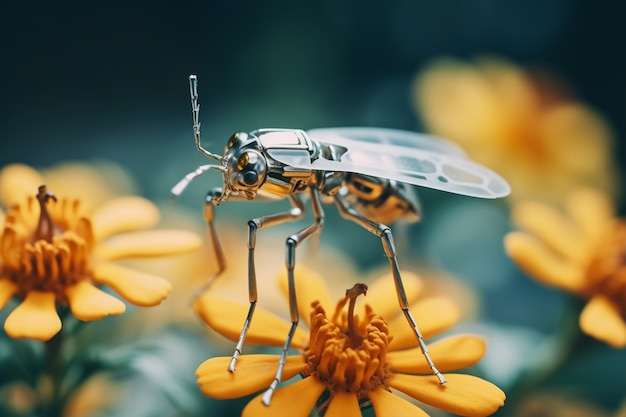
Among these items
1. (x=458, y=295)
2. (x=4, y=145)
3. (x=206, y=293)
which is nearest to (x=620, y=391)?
(x=458, y=295)

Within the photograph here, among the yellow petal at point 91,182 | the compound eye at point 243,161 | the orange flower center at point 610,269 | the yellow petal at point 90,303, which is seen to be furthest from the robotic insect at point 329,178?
the yellow petal at point 91,182

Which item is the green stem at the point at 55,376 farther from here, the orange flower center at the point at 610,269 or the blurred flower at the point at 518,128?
the blurred flower at the point at 518,128

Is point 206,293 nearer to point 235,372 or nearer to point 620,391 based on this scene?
point 235,372

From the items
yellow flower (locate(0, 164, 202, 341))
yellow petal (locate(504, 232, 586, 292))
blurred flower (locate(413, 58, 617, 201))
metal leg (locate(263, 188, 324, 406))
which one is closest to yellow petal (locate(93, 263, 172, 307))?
yellow flower (locate(0, 164, 202, 341))

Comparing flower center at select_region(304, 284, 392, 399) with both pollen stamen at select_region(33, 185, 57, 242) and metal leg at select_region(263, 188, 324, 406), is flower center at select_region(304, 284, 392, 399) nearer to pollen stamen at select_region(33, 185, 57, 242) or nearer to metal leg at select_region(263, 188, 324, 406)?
metal leg at select_region(263, 188, 324, 406)

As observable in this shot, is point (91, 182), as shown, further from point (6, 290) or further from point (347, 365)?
point (347, 365)

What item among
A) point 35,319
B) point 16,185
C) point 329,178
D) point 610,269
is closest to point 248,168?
point 329,178
